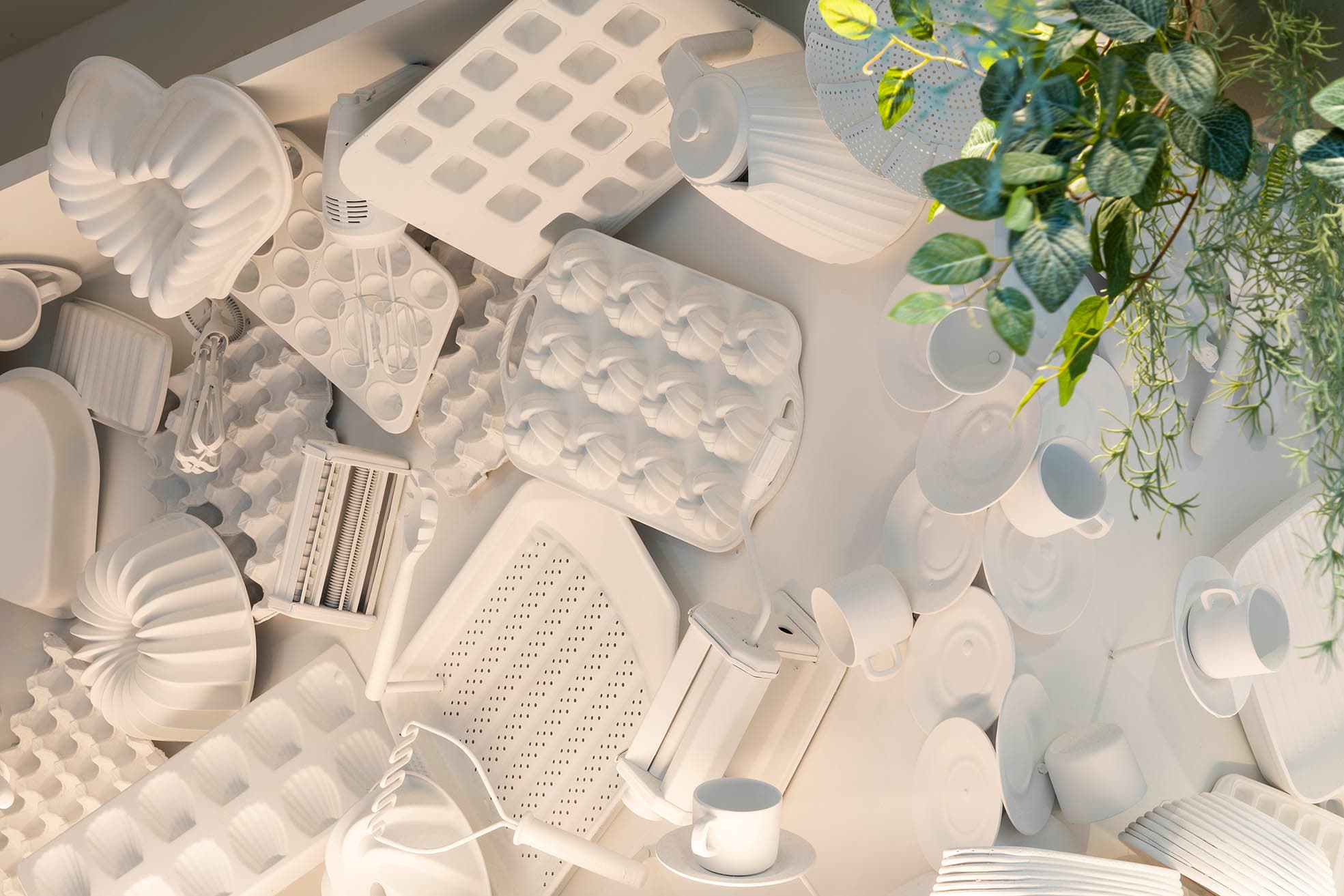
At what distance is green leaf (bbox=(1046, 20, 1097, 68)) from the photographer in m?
0.59

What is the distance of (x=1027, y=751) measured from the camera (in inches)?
42.4

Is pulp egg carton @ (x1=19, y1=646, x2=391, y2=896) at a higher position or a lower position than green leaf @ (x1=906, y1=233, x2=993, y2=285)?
lower

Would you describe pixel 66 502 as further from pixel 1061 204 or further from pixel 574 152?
pixel 1061 204

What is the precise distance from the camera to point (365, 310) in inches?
68.5

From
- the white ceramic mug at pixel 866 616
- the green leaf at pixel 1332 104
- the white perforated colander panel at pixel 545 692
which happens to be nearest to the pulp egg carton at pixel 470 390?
the white perforated colander panel at pixel 545 692

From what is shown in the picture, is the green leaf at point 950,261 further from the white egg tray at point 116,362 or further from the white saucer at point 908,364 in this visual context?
the white egg tray at point 116,362

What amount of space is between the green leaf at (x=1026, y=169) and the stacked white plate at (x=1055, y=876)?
58 centimetres

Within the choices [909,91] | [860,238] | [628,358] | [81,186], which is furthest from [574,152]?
[909,91]

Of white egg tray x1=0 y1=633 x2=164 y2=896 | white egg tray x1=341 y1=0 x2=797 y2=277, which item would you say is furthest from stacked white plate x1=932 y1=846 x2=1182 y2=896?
white egg tray x1=0 y1=633 x2=164 y2=896

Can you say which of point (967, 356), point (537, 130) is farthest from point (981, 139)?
point (537, 130)

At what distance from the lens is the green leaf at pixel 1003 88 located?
1.94 feet

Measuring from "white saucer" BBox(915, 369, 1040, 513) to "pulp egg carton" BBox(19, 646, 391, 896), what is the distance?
1.05 metres

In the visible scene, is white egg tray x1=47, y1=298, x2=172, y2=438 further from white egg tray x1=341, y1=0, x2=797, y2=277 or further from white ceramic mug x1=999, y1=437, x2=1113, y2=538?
white ceramic mug x1=999, y1=437, x2=1113, y2=538

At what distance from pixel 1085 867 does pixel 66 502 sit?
189cm
